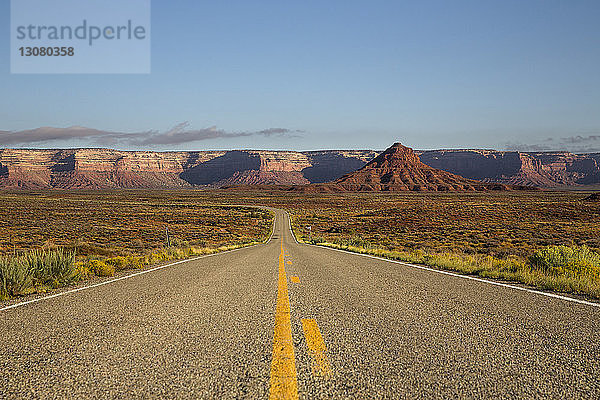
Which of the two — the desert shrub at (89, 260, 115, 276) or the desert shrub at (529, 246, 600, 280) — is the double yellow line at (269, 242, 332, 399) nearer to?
the desert shrub at (89, 260, 115, 276)

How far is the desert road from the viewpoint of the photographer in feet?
8.21

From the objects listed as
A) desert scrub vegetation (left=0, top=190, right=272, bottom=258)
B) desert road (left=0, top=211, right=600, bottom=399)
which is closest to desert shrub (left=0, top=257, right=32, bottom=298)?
desert road (left=0, top=211, right=600, bottom=399)

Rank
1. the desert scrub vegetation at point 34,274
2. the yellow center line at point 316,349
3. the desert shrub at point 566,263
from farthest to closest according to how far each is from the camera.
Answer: the desert shrub at point 566,263
the desert scrub vegetation at point 34,274
the yellow center line at point 316,349

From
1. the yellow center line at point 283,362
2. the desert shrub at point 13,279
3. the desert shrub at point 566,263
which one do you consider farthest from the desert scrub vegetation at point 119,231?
the desert shrub at point 566,263

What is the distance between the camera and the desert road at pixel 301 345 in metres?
2.50

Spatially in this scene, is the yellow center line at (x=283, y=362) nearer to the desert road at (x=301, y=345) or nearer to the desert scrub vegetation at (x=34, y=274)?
the desert road at (x=301, y=345)

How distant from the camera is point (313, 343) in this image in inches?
130

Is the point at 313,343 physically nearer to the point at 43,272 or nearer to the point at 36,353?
the point at 36,353

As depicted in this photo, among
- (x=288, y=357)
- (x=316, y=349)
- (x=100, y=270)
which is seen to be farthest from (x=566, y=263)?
(x=100, y=270)

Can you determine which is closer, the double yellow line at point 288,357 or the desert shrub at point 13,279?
the double yellow line at point 288,357

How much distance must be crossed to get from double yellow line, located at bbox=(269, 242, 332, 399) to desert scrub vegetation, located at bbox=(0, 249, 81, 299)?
184 inches

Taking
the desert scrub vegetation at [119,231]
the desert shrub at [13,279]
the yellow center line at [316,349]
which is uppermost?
the yellow center line at [316,349]

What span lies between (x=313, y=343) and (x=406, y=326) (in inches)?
46.4

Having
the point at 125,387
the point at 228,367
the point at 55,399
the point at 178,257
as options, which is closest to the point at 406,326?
the point at 228,367
